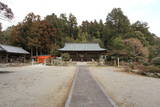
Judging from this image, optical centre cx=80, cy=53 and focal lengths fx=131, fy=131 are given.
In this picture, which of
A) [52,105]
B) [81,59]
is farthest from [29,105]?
[81,59]

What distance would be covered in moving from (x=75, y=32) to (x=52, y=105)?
45.0 m

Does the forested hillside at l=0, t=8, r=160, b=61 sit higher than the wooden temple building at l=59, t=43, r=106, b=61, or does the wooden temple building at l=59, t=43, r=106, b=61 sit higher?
the forested hillside at l=0, t=8, r=160, b=61

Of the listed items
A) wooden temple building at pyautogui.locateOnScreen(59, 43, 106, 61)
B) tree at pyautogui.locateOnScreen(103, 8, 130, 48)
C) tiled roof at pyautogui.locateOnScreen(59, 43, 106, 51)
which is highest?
tree at pyautogui.locateOnScreen(103, 8, 130, 48)

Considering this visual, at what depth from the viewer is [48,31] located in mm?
34750

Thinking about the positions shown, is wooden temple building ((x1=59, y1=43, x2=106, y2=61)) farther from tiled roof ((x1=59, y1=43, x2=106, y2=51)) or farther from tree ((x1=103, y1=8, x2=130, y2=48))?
tree ((x1=103, y1=8, x2=130, y2=48))

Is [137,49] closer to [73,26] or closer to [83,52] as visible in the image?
[83,52]

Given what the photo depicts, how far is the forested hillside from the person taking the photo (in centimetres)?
2502

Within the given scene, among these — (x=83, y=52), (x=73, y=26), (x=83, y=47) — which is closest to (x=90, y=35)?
(x=73, y=26)

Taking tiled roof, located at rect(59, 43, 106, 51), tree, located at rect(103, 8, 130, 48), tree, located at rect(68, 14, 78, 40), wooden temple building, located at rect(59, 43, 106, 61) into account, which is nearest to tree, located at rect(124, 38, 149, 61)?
tiled roof, located at rect(59, 43, 106, 51)

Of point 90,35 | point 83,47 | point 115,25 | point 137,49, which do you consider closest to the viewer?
point 137,49

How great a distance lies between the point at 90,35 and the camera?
45500 mm

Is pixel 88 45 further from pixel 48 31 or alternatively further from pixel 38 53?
pixel 38 53

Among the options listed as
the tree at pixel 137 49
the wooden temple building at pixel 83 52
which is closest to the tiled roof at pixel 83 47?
the wooden temple building at pixel 83 52

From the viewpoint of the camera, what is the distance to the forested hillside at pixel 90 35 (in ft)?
82.1
